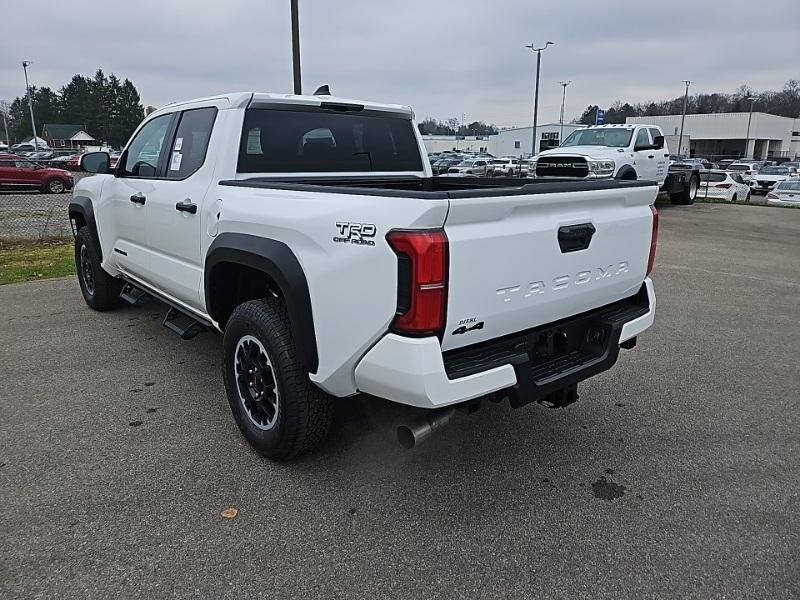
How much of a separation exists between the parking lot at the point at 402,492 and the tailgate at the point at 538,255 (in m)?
0.90

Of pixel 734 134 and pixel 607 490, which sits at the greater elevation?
pixel 734 134

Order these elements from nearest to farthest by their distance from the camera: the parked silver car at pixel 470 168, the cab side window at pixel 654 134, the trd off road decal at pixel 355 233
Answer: the trd off road decal at pixel 355 233
the cab side window at pixel 654 134
the parked silver car at pixel 470 168

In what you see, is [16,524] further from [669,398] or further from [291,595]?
[669,398]

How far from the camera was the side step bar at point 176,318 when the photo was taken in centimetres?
405

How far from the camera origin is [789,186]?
64.7 ft

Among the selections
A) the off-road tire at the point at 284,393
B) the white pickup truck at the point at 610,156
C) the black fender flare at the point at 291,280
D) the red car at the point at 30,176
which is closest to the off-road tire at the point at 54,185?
the red car at the point at 30,176

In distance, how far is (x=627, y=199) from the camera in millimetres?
3195

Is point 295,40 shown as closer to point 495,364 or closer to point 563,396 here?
point 563,396

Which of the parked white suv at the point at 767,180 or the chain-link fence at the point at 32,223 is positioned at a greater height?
the parked white suv at the point at 767,180

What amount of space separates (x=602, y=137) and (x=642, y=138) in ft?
3.24

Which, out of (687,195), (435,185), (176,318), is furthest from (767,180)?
(176,318)

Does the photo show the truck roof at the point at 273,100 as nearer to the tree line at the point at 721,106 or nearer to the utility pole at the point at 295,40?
the utility pole at the point at 295,40

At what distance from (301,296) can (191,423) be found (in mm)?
1542

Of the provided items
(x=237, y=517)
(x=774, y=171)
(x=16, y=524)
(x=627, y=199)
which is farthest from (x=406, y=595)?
(x=774, y=171)
